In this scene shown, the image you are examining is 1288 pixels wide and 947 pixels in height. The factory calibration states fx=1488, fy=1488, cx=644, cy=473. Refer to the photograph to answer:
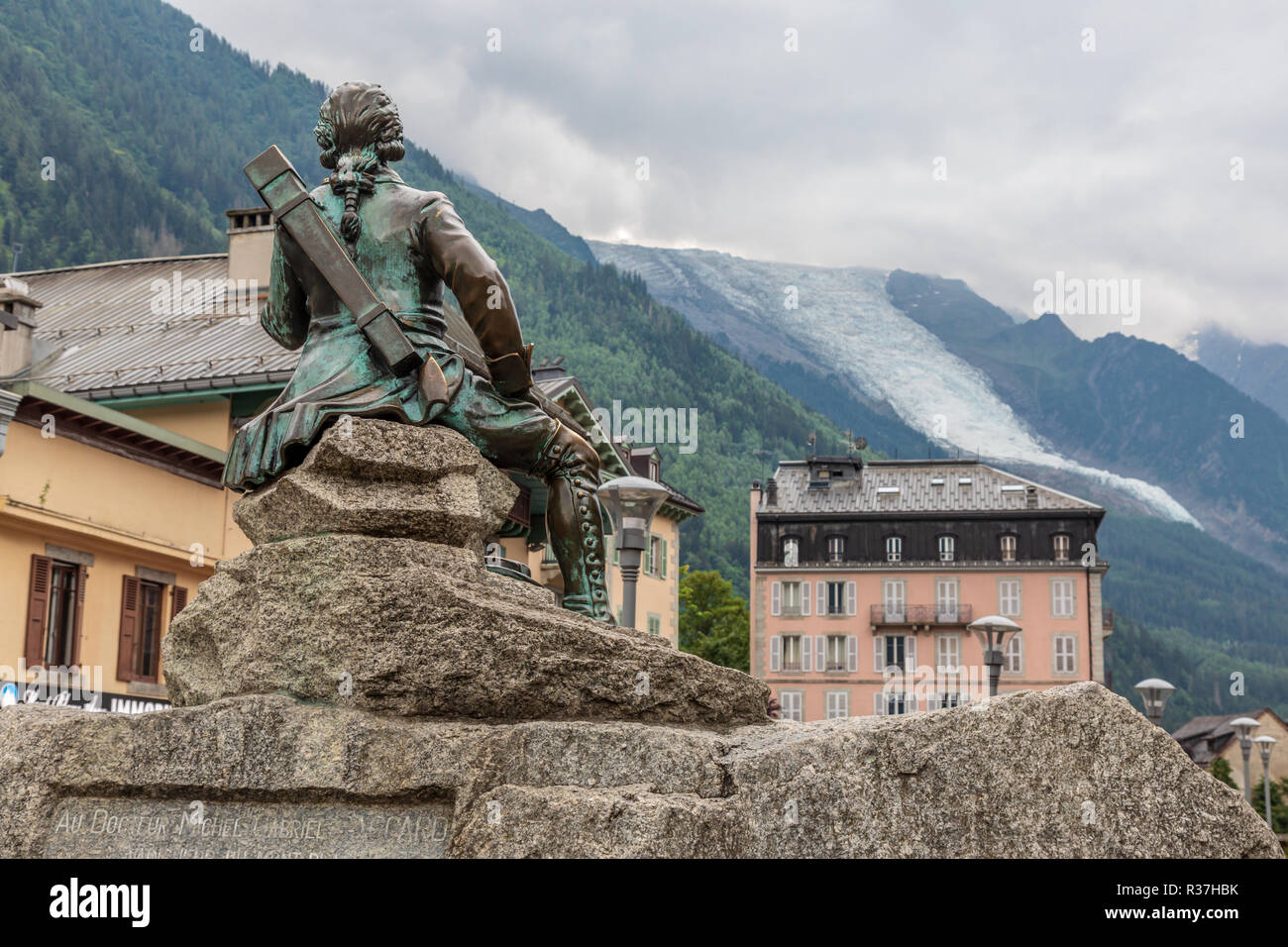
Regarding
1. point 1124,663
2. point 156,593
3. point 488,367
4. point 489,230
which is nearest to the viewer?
point 488,367

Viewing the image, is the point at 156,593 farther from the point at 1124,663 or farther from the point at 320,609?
the point at 1124,663

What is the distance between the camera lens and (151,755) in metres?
5.90

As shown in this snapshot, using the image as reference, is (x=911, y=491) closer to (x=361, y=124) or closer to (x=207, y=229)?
(x=207, y=229)

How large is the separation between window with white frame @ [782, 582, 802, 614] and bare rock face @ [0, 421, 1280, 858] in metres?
62.6

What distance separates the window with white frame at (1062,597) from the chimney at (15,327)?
48547mm

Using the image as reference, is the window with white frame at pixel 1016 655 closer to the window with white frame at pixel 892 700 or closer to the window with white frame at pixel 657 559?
the window with white frame at pixel 892 700

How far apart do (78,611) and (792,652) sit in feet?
153

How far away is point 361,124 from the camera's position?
719 cm

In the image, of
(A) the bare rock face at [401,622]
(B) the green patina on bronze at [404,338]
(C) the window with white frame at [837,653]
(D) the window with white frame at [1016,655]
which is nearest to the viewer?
(A) the bare rock face at [401,622]

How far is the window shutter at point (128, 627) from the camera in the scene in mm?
25797

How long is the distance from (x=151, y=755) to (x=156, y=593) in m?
22.4

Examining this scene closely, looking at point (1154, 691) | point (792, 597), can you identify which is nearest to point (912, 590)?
point (792, 597)

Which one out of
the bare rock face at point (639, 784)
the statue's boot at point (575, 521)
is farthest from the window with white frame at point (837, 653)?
the bare rock face at point (639, 784)
